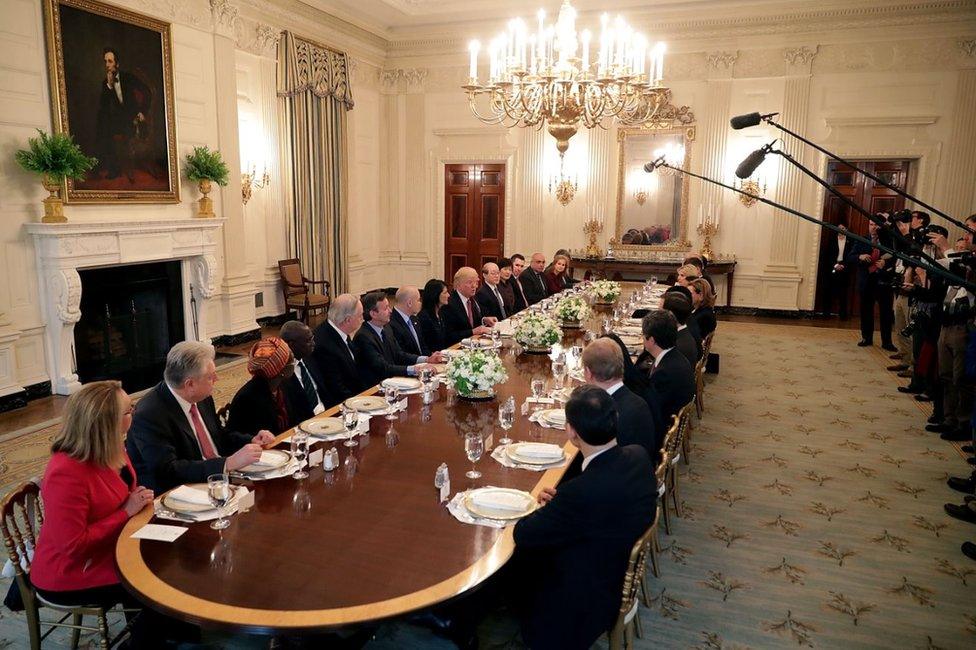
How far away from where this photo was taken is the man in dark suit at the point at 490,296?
7.50 m

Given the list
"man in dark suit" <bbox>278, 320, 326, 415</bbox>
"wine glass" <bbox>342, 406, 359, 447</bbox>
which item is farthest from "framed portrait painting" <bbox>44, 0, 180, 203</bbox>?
"wine glass" <bbox>342, 406, 359, 447</bbox>

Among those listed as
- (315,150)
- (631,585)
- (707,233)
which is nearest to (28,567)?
(631,585)

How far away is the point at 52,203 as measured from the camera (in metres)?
6.39

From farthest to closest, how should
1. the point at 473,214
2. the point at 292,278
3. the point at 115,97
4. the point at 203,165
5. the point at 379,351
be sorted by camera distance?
1. the point at 473,214
2. the point at 292,278
3. the point at 203,165
4. the point at 115,97
5. the point at 379,351

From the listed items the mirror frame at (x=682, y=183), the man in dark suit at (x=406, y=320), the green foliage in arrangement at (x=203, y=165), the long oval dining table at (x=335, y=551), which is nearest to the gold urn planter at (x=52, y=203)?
the green foliage in arrangement at (x=203, y=165)

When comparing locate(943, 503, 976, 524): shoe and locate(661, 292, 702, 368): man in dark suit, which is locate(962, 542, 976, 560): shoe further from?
locate(661, 292, 702, 368): man in dark suit

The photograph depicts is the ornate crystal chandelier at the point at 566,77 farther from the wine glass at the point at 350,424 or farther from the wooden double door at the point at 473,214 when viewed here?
the wooden double door at the point at 473,214

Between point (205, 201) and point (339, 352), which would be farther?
point (205, 201)

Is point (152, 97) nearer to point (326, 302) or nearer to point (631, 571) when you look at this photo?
point (326, 302)

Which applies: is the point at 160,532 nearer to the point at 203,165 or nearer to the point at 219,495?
the point at 219,495

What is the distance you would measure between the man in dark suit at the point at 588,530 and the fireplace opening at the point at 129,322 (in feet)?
18.9

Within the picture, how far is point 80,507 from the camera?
95.0 inches

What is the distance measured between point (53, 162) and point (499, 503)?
5.83 m

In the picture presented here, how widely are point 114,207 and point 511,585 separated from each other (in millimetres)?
6396
